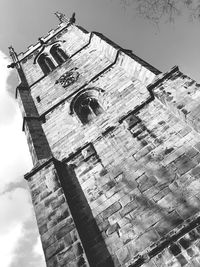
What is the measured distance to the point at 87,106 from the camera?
31.4ft

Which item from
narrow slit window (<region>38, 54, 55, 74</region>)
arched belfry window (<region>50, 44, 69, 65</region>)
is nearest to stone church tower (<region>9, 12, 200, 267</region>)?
narrow slit window (<region>38, 54, 55, 74</region>)

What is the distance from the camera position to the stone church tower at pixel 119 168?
16.6ft

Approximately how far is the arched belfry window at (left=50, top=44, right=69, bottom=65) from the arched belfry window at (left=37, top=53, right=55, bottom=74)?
35 cm

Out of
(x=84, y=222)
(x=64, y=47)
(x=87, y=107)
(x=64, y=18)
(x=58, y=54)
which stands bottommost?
(x=84, y=222)

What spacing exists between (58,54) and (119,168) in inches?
397

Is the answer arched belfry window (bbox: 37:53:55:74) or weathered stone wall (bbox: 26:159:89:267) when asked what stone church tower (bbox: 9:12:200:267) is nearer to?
weathered stone wall (bbox: 26:159:89:267)

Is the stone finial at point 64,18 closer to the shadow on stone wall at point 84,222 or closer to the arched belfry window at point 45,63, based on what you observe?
the arched belfry window at point 45,63

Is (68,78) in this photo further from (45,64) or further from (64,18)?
(64,18)

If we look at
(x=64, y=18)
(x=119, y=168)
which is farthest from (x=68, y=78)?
(x=64, y=18)

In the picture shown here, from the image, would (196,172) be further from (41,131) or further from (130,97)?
(41,131)

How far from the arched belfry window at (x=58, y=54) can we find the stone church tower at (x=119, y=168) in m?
4.12

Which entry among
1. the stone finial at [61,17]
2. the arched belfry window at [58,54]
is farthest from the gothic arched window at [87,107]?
the stone finial at [61,17]

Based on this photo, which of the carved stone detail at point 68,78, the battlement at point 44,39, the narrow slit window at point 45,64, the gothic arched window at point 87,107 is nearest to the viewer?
the gothic arched window at point 87,107

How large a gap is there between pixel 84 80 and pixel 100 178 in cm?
507
